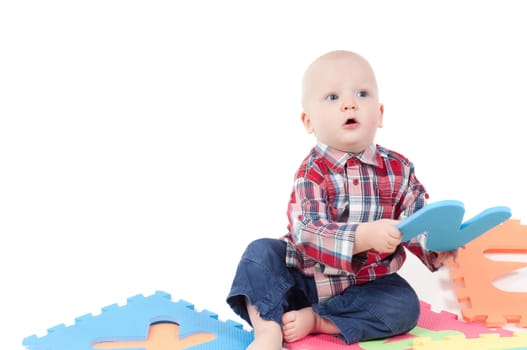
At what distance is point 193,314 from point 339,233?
0.48 meters

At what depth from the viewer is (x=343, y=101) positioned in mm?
1836

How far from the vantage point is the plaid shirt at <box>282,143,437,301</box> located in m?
1.83

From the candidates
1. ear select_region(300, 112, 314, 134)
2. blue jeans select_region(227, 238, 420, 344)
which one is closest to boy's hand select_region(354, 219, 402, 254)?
blue jeans select_region(227, 238, 420, 344)

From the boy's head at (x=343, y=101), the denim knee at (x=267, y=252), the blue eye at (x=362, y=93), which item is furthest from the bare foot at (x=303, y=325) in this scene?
the blue eye at (x=362, y=93)

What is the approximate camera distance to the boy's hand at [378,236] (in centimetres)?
166

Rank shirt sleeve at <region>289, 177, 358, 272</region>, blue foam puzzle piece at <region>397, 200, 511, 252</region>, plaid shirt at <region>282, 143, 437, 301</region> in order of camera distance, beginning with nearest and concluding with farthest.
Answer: blue foam puzzle piece at <region>397, 200, 511, 252</region> < shirt sleeve at <region>289, 177, 358, 272</region> < plaid shirt at <region>282, 143, 437, 301</region>

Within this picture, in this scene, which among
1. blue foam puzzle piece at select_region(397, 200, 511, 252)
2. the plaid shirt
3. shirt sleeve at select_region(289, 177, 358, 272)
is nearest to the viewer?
blue foam puzzle piece at select_region(397, 200, 511, 252)

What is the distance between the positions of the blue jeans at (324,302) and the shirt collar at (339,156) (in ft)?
0.81

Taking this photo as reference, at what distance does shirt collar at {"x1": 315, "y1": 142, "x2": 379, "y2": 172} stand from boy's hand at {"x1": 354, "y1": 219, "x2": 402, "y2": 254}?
194 mm

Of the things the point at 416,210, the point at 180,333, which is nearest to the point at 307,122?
the point at 416,210

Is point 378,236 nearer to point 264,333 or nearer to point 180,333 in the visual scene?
point 264,333

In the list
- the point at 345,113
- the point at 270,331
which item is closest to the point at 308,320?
the point at 270,331

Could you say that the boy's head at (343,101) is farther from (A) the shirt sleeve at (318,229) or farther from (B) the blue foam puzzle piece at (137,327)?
(B) the blue foam puzzle piece at (137,327)

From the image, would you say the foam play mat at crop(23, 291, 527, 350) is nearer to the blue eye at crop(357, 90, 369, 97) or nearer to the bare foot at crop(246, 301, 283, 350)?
the bare foot at crop(246, 301, 283, 350)
